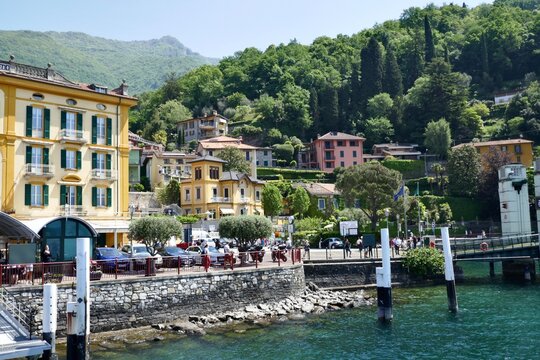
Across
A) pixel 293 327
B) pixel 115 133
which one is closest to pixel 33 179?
pixel 115 133

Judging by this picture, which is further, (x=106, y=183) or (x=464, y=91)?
(x=464, y=91)

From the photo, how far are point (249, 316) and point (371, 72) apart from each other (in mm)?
113103

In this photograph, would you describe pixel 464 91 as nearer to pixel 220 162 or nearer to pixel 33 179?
pixel 220 162

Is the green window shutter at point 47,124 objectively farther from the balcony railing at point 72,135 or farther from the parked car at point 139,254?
the parked car at point 139,254

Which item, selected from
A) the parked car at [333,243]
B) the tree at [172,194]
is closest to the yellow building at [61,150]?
the parked car at [333,243]

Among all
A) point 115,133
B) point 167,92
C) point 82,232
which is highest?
point 167,92

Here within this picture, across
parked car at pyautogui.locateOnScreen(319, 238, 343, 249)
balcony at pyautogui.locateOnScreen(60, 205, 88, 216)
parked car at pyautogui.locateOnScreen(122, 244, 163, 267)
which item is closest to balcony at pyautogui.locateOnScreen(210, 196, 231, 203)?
parked car at pyautogui.locateOnScreen(319, 238, 343, 249)

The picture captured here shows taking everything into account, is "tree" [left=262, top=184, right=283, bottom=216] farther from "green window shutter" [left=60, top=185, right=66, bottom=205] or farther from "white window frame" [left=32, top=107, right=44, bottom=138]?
"white window frame" [left=32, top=107, right=44, bottom=138]

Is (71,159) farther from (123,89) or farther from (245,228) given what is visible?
(245,228)

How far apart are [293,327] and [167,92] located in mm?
144714

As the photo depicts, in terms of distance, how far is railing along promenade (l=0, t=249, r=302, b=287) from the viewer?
2398cm

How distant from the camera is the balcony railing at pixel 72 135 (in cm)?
3846

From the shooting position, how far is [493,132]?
116688 millimetres

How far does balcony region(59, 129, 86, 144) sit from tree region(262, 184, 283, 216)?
38.7m
